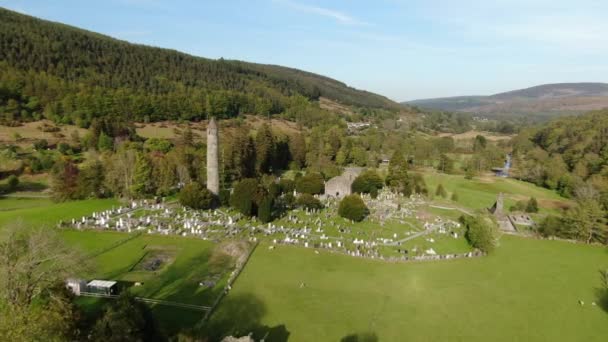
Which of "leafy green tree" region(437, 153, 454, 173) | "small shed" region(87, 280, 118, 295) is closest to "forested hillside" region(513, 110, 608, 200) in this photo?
"leafy green tree" region(437, 153, 454, 173)

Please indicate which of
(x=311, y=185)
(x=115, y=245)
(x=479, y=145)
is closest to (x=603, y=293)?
(x=311, y=185)

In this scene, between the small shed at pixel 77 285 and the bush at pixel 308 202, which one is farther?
the bush at pixel 308 202

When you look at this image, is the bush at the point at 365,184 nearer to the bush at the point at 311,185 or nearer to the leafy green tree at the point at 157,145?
the bush at the point at 311,185

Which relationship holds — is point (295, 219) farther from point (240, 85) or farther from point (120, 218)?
point (240, 85)

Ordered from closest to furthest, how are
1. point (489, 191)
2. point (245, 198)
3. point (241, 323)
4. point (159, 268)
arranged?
1. point (241, 323)
2. point (159, 268)
3. point (245, 198)
4. point (489, 191)

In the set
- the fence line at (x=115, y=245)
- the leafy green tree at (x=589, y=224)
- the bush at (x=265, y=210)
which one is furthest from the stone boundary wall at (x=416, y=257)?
the fence line at (x=115, y=245)

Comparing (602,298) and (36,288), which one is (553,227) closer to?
(602,298)
